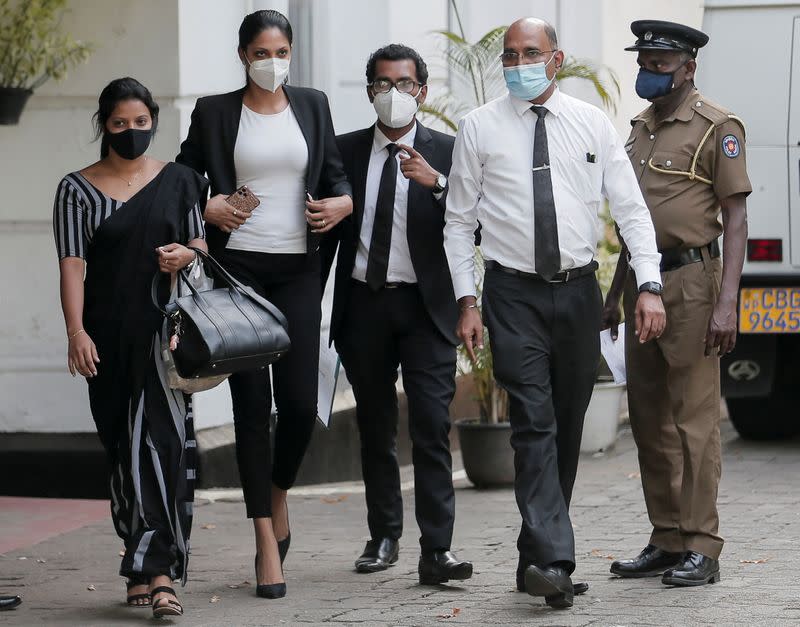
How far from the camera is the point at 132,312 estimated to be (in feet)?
19.5

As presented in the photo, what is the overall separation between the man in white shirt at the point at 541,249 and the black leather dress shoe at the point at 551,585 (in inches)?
0.5

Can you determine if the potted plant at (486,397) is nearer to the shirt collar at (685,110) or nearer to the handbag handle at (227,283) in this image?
the shirt collar at (685,110)

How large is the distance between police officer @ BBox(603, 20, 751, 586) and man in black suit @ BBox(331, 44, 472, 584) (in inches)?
28.7

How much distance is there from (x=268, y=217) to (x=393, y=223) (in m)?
0.50

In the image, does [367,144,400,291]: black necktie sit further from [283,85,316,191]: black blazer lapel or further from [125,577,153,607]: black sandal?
[125,577,153,607]: black sandal

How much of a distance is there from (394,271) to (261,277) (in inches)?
20.4

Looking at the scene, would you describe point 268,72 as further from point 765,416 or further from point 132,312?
point 765,416

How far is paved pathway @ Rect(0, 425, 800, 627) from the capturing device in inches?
231

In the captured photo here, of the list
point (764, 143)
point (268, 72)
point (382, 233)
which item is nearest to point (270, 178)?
point (268, 72)

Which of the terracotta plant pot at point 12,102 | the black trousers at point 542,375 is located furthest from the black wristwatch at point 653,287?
the terracotta plant pot at point 12,102

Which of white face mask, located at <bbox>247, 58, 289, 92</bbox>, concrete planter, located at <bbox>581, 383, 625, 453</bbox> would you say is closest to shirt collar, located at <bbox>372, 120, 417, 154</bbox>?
white face mask, located at <bbox>247, 58, 289, 92</bbox>

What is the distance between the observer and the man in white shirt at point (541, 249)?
5.91 meters

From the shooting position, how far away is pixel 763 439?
10.5m

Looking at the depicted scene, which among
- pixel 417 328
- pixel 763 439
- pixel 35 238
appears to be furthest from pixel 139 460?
pixel 763 439
